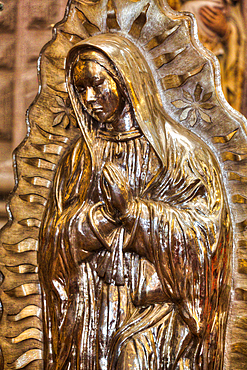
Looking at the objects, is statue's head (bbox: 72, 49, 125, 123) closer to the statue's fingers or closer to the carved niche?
the carved niche

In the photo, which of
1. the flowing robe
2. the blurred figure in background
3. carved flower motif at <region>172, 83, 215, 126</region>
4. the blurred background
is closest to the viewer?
the flowing robe

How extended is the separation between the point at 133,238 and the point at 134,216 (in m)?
0.07

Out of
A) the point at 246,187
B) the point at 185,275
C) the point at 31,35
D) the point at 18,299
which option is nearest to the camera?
the point at 185,275

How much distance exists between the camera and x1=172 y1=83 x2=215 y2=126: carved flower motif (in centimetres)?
154

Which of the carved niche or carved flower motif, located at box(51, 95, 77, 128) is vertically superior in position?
carved flower motif, located at box(51, 95, 77, 128)

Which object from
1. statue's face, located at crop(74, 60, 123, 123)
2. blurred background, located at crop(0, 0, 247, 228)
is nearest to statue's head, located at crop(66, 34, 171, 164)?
statue's face, located at crop(74, 60, 123, 123)

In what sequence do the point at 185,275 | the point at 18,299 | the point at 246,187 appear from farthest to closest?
1. the point at 18,299
2. the point at 246,187
3. the point at 185,275

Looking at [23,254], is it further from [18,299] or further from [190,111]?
[190,111]

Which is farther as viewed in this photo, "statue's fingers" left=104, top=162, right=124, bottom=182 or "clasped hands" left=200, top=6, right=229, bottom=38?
"clasped hands" left=200, top=6, right=229, bottom=38

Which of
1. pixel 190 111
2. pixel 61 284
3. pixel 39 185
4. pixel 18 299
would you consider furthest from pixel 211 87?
pixel 18 299

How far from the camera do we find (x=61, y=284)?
1.54 m

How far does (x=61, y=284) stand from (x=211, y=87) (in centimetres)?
78

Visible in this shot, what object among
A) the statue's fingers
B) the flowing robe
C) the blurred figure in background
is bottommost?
the flowing robe

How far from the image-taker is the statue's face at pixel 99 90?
56.9 inches
